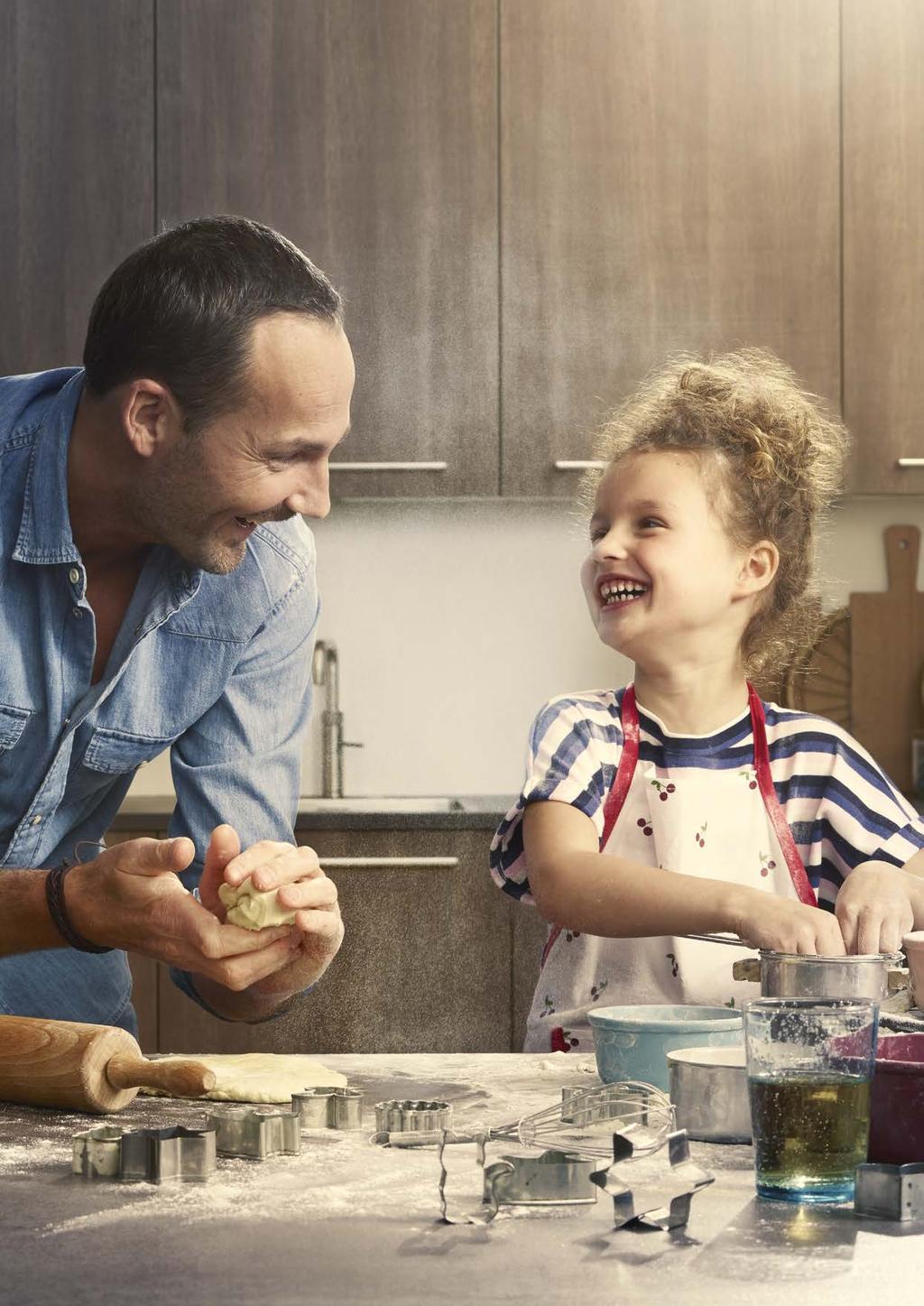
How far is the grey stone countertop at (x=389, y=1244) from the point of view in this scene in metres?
0.69

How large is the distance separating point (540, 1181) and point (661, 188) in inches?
104

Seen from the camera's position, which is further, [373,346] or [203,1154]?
[373,346]

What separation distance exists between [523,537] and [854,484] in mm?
728

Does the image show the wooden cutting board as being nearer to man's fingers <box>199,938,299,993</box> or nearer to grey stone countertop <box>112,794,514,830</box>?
grey stone countertop <box>112,794,514,830</box>

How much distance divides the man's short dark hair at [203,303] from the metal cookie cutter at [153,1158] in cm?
77

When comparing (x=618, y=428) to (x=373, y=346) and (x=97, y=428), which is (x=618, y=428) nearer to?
(x=97, y=428)

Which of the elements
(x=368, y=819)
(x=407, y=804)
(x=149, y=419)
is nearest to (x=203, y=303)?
(x=149, y=419)

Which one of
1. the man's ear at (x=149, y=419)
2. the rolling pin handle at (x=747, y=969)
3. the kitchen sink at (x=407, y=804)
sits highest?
the man's ear at (x=149, y=419)

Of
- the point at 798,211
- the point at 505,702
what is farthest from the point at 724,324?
the point at 505,702

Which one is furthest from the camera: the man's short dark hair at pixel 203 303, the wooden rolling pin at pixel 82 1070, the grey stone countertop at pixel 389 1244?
the man's short dark hair at pixel 203 303

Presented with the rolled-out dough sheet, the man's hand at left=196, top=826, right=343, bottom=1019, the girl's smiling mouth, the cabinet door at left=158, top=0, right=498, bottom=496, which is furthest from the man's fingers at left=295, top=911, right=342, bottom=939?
the cabinet door at left=158, top=0, right=498, bottom=496

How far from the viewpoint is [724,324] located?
312 cm

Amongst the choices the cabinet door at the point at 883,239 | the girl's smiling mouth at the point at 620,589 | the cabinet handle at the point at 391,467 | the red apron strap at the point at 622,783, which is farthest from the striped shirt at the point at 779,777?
the cabinet door at the point at 883,239

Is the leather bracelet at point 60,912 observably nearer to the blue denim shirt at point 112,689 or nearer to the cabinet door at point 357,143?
the blue denim shirt at point 112,689
